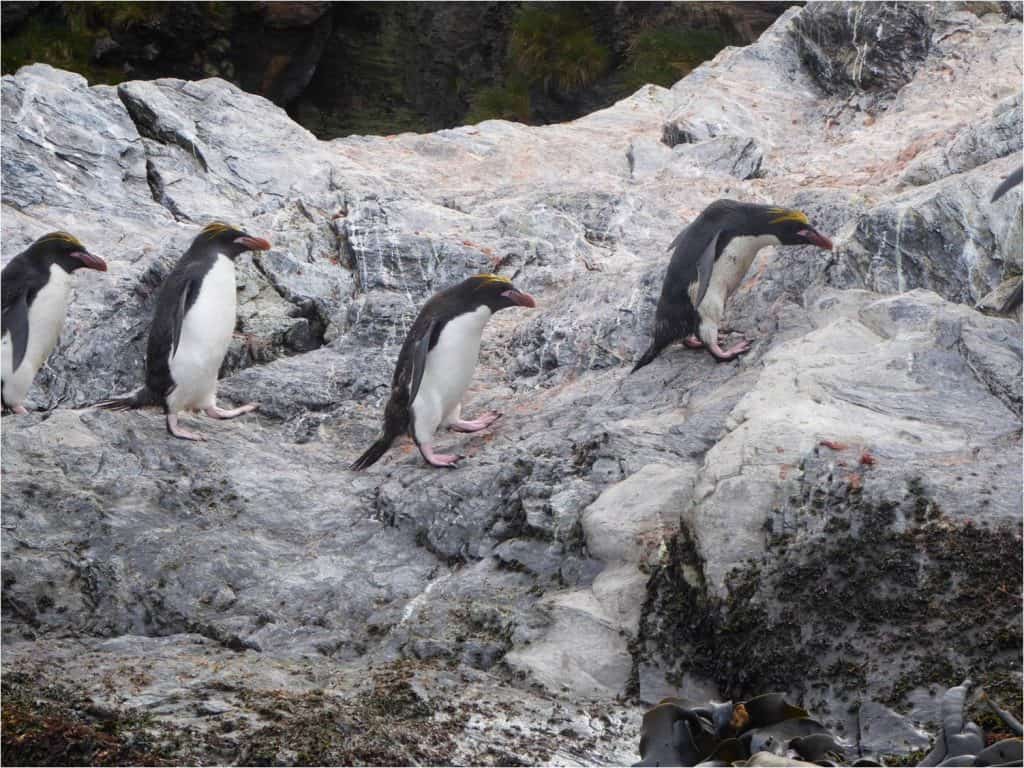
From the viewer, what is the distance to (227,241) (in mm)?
6824

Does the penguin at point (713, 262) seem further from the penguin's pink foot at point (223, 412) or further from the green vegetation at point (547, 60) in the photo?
the green vegetation at point (547, 60)

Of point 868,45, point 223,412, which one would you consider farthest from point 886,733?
point 868,45

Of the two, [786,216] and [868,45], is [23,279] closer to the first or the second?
[786,216]

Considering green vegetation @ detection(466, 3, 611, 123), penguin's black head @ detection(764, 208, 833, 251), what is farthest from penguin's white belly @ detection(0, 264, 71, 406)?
green vegetation @ detection(466, 3, 611, 123)

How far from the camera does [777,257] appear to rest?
671 cm

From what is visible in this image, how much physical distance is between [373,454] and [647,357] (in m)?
1.38

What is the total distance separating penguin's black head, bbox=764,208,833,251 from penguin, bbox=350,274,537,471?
1.24 m

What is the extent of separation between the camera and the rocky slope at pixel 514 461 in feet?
13.4

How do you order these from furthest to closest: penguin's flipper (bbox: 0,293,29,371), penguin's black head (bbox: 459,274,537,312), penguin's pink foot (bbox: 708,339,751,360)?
penguin's flipper (bbox: 0,293,29,371), penguin's black head (bbox: 459,274,537,312), penguin's pink foot (bbox: 708,339,751,360)

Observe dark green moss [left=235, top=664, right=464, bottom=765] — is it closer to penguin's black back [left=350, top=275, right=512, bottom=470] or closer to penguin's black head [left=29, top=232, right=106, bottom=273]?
penguin's black back [left=350, top=275, right=512, bottom=470]

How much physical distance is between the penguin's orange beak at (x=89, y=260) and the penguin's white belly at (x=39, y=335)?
11 centimetres

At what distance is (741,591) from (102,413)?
3266 millimetres

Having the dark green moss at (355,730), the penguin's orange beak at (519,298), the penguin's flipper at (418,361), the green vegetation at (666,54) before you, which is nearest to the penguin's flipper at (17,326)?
the penguin's flipper at (418,361)

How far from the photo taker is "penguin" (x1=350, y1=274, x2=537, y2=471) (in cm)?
591
